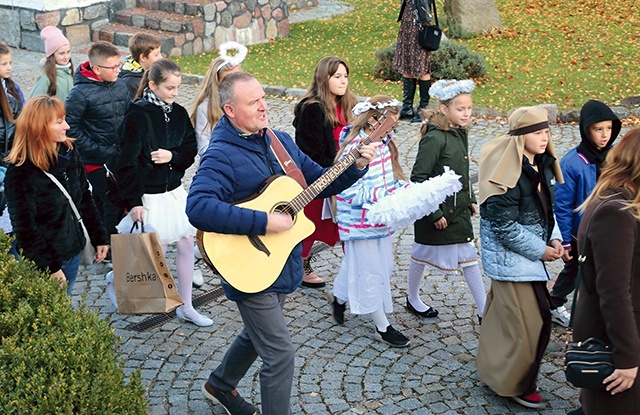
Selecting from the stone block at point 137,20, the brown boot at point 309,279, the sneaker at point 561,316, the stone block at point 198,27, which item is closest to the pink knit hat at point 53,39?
the brown boot at point 309,279

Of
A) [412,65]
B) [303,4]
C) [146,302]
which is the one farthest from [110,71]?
[303,4]

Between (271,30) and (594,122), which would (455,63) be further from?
(594,122)

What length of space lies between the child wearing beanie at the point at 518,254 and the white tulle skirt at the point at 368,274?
0.98 meters

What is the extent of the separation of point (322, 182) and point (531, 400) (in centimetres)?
189

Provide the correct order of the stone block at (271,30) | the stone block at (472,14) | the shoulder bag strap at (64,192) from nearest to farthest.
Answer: the shoulder bag strap at (64,192) < the stone block at (472,14) < the stone block at (271,30)

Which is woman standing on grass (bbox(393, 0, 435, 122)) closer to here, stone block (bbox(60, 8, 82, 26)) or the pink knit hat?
the pink knit hat

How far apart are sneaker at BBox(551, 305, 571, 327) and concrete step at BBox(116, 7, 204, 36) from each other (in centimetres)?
1135

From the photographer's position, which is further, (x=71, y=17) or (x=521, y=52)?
(x=71, y=17)

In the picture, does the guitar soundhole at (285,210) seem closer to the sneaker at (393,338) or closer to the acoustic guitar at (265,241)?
the acoustic guitar at (265,241)

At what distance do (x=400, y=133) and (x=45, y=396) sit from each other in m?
8.34

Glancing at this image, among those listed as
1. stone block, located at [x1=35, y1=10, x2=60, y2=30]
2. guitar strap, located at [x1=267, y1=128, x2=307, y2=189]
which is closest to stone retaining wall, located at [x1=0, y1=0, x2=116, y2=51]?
stone block, located at [x1=35, y1=10, x2=60, y2=30]

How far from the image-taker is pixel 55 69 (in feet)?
26.1

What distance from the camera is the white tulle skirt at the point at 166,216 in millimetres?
6262

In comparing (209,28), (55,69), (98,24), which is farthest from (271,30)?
(55,69)
